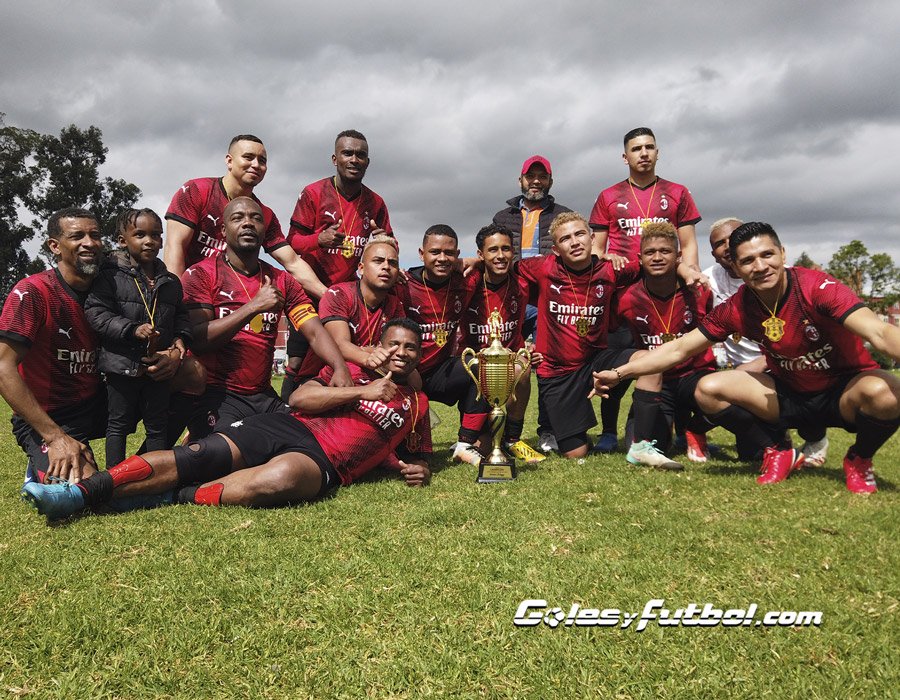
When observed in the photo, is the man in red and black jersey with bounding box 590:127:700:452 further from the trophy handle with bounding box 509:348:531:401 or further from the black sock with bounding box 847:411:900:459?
the black sock with bounding box 847:411:900:459

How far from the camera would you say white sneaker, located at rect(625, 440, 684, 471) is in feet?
17.9

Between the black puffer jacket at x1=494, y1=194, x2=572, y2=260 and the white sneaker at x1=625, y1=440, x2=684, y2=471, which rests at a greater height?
the black puffer jacket at x1=494, y1=194, x2=572, y2=260

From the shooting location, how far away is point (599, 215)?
23.5 feet

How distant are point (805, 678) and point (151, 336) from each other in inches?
176

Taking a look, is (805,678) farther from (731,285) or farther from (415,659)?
(731,285)

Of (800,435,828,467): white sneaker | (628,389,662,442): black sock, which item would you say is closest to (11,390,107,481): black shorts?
(628,389,662,442): black sock

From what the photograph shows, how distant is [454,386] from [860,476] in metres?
3.61

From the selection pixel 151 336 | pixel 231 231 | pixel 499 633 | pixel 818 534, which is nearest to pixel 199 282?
pixel 231 231

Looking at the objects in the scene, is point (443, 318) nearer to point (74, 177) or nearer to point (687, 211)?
point (687, 211)

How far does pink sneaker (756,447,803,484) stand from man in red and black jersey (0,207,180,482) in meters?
4.92

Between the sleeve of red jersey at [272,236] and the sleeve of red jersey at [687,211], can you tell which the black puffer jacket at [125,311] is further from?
the sleeve of red jersey at [687,211]

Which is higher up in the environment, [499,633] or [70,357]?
[70,357]

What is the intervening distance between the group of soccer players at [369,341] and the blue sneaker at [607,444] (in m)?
0.03

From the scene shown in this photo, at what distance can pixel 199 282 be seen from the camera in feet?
17.8
